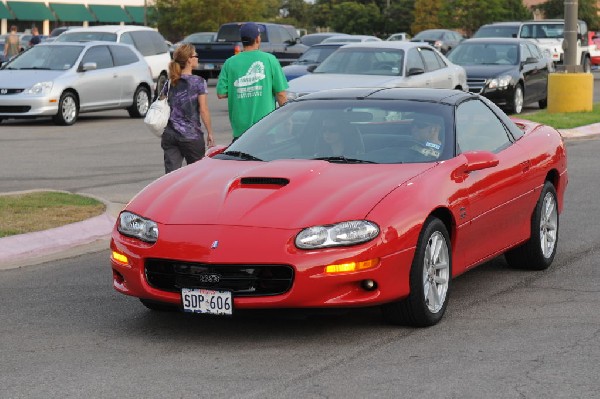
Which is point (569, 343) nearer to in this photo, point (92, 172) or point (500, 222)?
point (500, 222)

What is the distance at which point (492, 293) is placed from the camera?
8867 millimetres

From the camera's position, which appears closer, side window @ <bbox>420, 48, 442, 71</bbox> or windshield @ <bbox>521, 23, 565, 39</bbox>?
side window @ <bbox>420, 48, 442, 71</bbox>

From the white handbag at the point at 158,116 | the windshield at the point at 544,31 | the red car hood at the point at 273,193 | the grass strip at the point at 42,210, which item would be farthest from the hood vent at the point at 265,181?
the windshield at the point at 544,31

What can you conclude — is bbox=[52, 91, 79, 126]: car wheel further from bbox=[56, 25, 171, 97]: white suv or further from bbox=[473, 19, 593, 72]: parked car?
bbox=[473, 19, 593, 72]: parked car

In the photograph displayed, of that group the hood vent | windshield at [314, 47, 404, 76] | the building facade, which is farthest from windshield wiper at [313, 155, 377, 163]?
the building facade

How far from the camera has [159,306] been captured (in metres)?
7.74

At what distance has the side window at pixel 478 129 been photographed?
28.9 feet

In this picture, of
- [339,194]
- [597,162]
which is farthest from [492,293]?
[597,162]

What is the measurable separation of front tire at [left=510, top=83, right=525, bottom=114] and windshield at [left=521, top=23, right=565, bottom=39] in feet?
42.2

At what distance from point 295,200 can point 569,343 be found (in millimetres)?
1728

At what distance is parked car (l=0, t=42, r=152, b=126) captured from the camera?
2466 cm

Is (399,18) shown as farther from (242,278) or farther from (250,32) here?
(242,278)

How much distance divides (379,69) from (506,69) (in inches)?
223

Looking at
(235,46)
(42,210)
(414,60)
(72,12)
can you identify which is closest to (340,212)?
(42,210)
